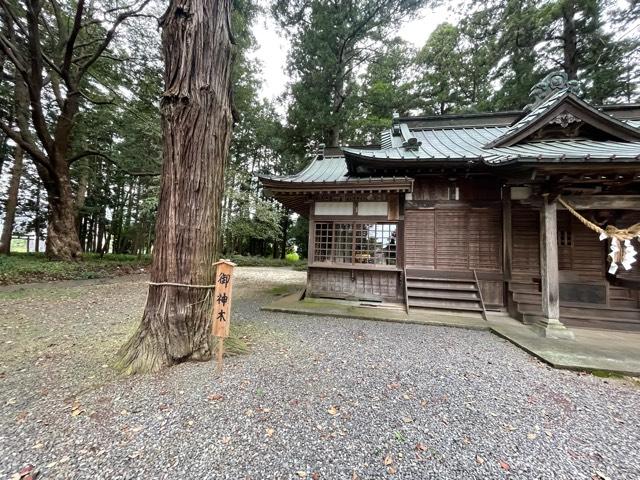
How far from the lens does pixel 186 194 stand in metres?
2.82

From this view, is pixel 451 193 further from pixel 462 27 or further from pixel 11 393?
pixel 462 27

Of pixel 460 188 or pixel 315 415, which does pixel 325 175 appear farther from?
pixel 315 415

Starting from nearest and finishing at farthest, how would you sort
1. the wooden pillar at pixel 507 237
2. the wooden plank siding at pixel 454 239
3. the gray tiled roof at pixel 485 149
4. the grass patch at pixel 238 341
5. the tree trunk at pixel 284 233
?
the grass patch at pixel 238 341 < the gray tiled roof at pixel 485 149 < the wooden pillar at pixel 507 237 < the wooden plank siding at pixel 454 239 < the tree trunk at pixel 284 233

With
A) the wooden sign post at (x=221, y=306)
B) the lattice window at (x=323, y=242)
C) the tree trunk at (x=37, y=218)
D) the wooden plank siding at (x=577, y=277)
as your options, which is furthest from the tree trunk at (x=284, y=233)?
the wooden sign post at (x=221, y=306)

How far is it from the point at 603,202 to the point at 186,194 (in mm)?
6896

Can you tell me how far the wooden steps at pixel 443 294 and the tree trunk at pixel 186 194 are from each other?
14.5 ft

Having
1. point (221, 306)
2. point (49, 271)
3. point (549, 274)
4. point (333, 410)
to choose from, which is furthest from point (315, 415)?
point (49, 271)

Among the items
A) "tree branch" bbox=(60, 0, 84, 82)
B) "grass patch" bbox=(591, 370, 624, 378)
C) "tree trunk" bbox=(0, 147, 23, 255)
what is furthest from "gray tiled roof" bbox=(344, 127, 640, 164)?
"tree trunk" bbox=(0, 147, 23, 255)

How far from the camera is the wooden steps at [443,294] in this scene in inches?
209

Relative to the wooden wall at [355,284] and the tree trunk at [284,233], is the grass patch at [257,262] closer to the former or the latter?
the tree trunk at [284,233]

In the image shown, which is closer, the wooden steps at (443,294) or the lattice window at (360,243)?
the wooden steps at (443,294)

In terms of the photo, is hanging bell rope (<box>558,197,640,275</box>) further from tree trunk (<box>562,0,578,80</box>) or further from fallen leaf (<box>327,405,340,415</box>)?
tree trunk (<box>562,0,578,80</box>)

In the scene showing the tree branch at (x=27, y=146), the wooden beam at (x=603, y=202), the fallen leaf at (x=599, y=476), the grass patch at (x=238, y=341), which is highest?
the tree branch at (x=27, y=146)

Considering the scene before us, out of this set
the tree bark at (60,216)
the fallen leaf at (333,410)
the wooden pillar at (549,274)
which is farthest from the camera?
the tree bark at (60,216)
